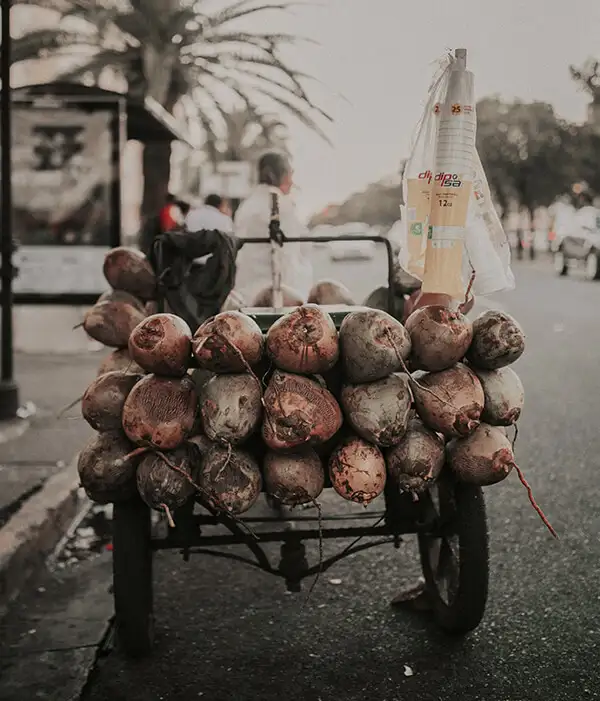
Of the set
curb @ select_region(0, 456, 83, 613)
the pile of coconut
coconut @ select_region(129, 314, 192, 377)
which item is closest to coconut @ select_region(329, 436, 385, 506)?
the pile of coconut

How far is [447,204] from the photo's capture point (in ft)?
12.0

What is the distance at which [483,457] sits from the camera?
338cm

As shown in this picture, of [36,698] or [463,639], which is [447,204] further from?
[36,698]

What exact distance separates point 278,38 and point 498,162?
148 ft

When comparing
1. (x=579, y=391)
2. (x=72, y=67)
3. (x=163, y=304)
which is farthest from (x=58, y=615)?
(x=72, y=67)

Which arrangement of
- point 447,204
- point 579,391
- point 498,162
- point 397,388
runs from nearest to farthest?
1. point 397,388
2. point 447,204
3. point 579,391
4. point 498,162

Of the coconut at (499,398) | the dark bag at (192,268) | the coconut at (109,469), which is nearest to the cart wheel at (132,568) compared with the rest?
the coconut at (109,469)

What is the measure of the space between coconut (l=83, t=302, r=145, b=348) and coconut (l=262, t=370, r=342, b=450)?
105 cm

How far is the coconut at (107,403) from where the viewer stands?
3.48 meters

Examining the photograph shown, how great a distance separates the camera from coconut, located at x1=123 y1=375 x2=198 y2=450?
3238 millimetres

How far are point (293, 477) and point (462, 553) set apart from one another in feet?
2.63

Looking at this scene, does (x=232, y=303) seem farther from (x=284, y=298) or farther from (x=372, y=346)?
(x=372, y=346)

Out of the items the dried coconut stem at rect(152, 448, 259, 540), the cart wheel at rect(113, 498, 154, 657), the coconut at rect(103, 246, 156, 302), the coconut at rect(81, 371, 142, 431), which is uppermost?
the coconut at rect(103, 246, 156, 302)

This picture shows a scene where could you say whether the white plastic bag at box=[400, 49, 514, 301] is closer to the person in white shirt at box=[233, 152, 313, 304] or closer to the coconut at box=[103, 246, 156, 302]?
the coconut at box=[103, 246, 156, 302]
